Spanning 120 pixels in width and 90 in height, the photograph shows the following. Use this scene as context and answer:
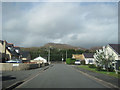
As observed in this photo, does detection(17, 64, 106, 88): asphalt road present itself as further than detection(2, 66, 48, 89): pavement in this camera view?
No

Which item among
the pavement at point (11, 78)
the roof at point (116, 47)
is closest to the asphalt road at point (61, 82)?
the pavement at point (11, 78)

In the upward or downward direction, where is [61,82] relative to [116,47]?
downward

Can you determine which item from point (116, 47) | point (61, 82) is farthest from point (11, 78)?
point (116, 47)

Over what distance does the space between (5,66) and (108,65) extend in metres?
15.9

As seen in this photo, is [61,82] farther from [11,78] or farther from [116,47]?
[116,47]

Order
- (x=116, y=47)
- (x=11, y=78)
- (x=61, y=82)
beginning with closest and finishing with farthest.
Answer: (x=61, y=82) < (x=11, y=78) < (x=116, y=47)

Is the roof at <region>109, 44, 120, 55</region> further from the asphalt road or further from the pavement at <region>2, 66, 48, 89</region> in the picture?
the pavement at <region>2, 66, 48, 89</region>

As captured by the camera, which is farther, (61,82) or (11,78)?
(11,78)

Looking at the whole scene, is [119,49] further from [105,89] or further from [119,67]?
[105,89]

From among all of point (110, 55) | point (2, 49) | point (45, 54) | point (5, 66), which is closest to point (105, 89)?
point (110, 55)

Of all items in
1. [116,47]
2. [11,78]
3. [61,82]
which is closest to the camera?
[61,82]

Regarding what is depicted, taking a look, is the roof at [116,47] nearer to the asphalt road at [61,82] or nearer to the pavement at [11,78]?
the asphalt road at [61,82]

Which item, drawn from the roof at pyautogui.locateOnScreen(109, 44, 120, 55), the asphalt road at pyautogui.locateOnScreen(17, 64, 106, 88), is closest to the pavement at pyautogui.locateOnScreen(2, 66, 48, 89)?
the asphalt road at pyautogui.locateOnScreen(17, 64, 106, 88)

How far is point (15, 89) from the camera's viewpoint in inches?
408
